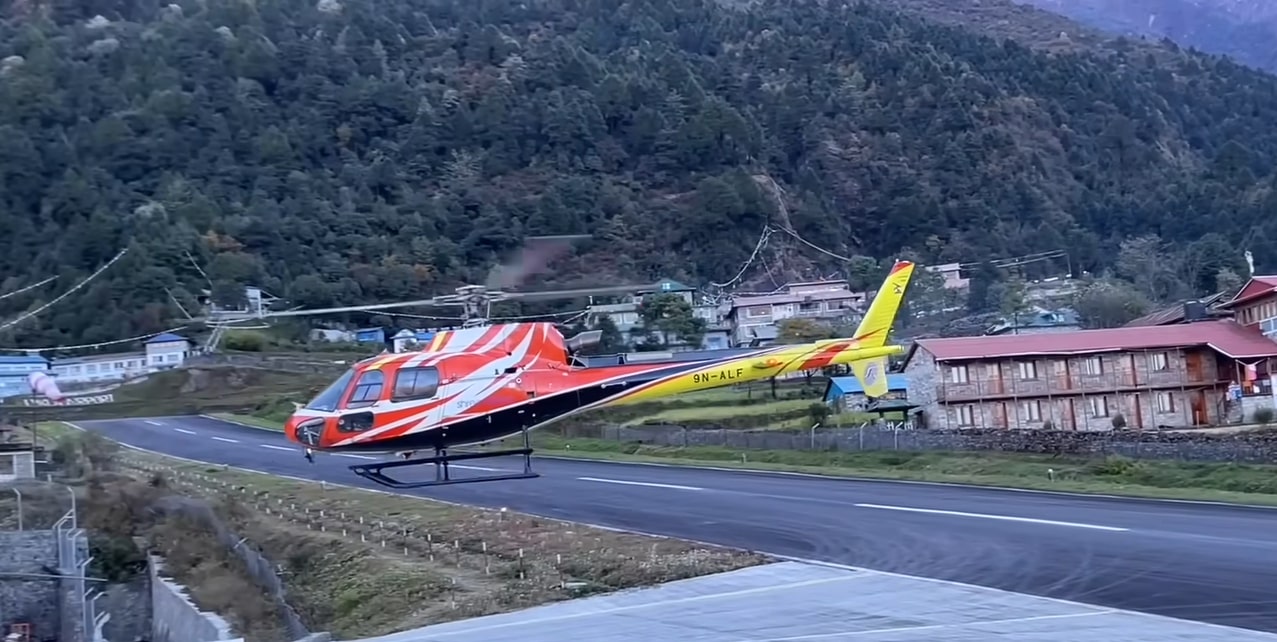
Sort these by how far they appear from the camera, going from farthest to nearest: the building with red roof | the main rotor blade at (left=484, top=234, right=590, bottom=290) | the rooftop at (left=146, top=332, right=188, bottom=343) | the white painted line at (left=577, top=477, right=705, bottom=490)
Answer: the rooftop at (left=146, top=332, right=188, bottom=343), the building with red roof, the white painted line at (left=577, top=477, right=705, bottom=490), the main rotor blade at (left=484, top=234, right=590, bottom=290)

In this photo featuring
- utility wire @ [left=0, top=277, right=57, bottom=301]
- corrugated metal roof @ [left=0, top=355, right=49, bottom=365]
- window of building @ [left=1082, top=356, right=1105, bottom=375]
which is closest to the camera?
window of building @ [left=1082, top=356, right=1105, bottom=375]

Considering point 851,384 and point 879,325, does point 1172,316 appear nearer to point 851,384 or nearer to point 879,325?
point 851,384

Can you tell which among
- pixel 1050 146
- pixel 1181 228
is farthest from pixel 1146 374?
pixel 1050 146

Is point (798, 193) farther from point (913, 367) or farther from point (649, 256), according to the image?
point (913, 367)

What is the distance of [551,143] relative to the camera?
7250 centimetres

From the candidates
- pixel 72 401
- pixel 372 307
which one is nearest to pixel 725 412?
pixel 72 401

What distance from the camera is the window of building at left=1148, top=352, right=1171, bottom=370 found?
136ft

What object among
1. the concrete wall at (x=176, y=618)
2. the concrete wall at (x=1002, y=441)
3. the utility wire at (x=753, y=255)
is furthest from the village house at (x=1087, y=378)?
the concrete wall at (x=176, y=618)

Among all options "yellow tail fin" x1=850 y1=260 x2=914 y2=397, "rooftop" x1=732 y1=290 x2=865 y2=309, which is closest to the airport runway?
"yellow tail fin" x1=850 y1=260 x2=914 y2=397

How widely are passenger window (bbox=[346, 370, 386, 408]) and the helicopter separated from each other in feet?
0.05

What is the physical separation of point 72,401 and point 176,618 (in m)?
32.5

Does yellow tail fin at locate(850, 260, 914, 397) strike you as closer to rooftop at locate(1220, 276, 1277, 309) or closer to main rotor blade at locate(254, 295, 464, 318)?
main rotor blade at locate(254, 295, 464, 318)

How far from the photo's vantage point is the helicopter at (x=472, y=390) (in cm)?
1733

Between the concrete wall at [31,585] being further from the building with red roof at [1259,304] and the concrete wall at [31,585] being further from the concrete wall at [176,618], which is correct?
the building with red roof at [1259,304]
